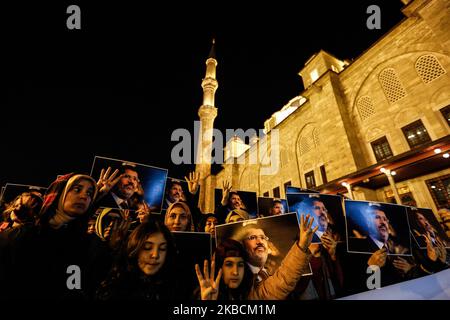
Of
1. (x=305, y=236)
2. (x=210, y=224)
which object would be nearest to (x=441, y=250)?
(x=305, y=236)

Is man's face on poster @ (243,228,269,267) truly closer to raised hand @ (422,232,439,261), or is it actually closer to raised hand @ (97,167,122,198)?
raised hand @ (97,167,122,198)

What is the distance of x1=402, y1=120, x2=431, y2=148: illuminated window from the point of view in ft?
29.5

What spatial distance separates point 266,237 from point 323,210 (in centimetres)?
109

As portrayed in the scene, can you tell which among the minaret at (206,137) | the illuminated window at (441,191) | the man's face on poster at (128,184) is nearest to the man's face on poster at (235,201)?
the man's face on poster at (128,184)

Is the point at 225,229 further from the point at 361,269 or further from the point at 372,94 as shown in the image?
the point at 372,94

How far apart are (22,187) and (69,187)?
3.33 m

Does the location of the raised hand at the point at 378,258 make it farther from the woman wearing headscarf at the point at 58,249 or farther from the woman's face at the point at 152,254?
the woman wearing headscarf at the point at 58,249

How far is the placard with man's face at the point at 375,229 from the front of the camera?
254 centimetres

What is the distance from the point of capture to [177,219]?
3.17 m

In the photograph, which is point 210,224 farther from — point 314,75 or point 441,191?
point 314,75

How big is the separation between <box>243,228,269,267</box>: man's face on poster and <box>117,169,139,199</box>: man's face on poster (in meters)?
1.91
